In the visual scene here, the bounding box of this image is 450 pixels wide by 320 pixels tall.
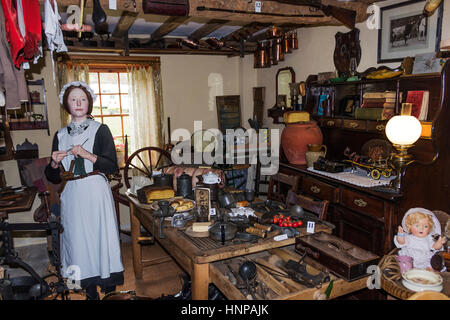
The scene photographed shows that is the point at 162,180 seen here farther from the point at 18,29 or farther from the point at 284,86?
the point at 284,86

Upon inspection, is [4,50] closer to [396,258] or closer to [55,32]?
[55,32]

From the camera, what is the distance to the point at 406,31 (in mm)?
3244

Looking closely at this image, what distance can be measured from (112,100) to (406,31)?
13.4 feet

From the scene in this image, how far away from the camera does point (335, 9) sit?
325 centimetres

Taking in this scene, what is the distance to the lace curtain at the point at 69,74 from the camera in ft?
16.4

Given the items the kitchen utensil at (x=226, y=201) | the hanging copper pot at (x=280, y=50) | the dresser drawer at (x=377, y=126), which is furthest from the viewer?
the hanging copper pot at (x=280, y=50)

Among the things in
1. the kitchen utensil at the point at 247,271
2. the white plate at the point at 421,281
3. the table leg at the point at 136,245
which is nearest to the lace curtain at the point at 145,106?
the table leg at the point at 136,245

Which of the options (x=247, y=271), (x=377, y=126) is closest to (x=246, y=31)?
(x=377, y=126)

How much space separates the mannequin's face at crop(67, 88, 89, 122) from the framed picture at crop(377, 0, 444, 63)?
2746 millimetres

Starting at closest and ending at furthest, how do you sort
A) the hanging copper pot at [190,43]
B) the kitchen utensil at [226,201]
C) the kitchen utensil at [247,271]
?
the kitchen utensil at [247,271], the kitchen utensil at [226,201], the hanging copper pot at [190,43]

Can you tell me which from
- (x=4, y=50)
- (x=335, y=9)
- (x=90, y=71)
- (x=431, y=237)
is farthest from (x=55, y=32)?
(x=90, y=71)

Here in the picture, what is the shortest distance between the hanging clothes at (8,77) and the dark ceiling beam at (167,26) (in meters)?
2.66

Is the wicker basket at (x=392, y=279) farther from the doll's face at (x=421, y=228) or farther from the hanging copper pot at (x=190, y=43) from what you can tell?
the hanging copper pot at (x=190, y=43)

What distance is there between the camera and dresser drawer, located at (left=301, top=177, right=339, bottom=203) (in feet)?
10.5
